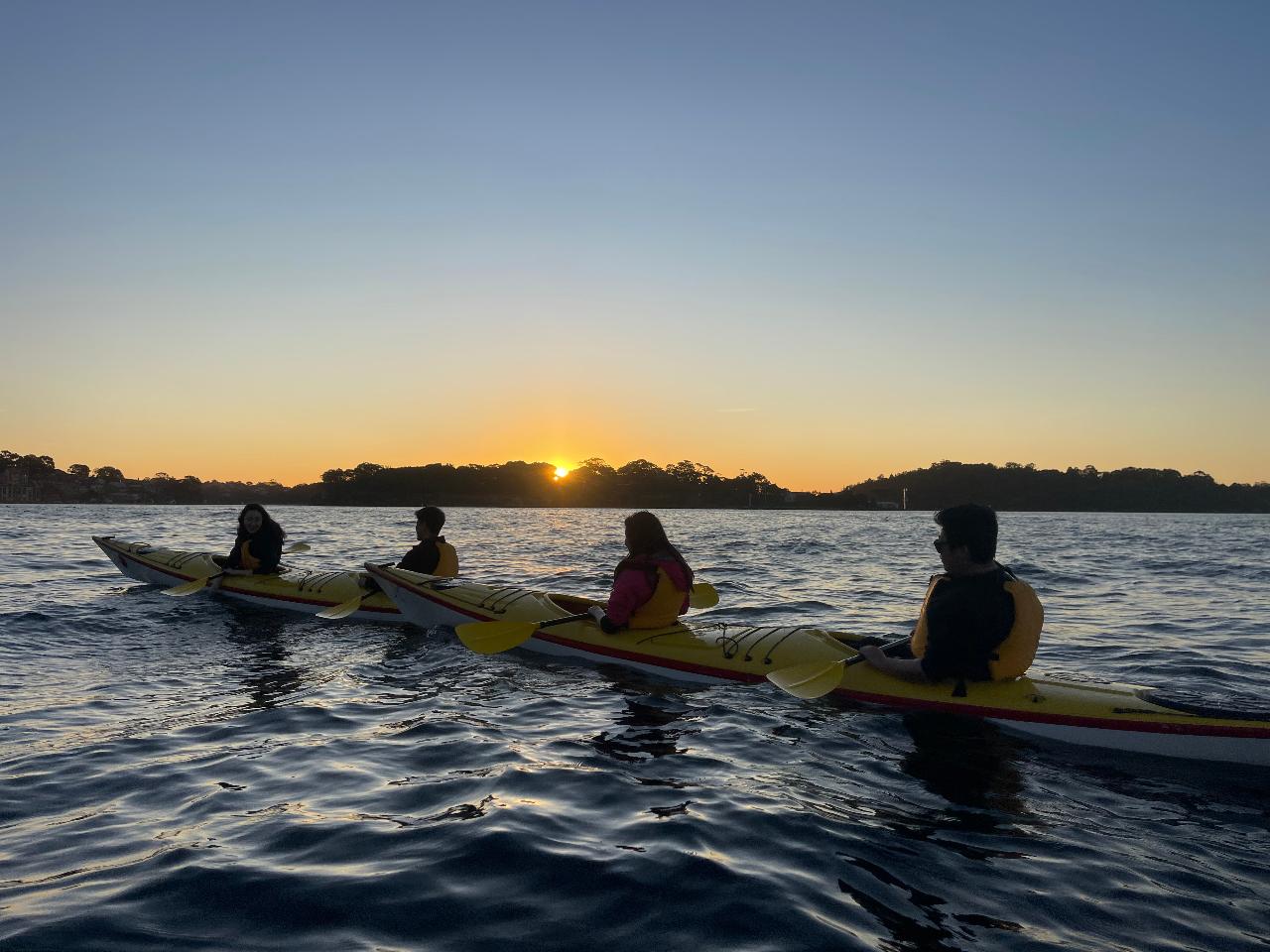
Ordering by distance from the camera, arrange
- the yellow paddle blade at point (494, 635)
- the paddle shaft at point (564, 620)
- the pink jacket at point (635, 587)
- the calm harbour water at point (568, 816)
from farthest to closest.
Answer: the paddle shaft at point (564, 620)
the yellow paddle blade at point (494, 635)
the pink jacket at point (635, 587)
the calm harbour water at point (568, 816)

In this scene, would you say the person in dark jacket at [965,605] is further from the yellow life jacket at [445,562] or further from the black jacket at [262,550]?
the black jacket at [262,550]

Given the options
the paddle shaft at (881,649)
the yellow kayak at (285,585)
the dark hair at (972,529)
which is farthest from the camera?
the yellow kayak at (285,585)

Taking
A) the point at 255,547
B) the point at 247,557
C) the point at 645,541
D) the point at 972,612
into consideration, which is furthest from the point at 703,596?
the point at 247,557

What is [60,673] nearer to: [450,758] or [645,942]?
[450,758]

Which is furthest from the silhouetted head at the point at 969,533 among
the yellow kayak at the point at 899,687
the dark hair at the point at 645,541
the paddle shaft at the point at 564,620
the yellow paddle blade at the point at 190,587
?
the yellow paddle blade at the point at 190,587

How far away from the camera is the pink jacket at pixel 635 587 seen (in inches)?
301

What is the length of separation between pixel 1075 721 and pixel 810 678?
178 cm

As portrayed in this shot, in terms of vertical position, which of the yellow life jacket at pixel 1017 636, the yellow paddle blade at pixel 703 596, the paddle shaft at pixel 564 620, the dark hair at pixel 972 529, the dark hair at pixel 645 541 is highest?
the dark hair at pixel 972 529

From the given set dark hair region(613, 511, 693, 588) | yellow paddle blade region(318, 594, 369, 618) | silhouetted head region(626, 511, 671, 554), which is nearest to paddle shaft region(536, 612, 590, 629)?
dark hair region(613, 511, 693, 588)

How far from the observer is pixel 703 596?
9.68 metres

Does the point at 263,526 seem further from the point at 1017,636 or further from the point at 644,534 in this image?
the point at 1017,636

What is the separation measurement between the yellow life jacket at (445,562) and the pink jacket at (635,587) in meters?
3.74

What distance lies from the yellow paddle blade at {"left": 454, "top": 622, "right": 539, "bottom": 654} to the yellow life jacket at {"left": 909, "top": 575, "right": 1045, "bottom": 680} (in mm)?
3897

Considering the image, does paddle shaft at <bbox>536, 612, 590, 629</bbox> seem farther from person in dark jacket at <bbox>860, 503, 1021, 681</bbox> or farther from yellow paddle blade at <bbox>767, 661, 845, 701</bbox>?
person in dark jacket at <bbox>860, 503, 1021, 681</bbox>
